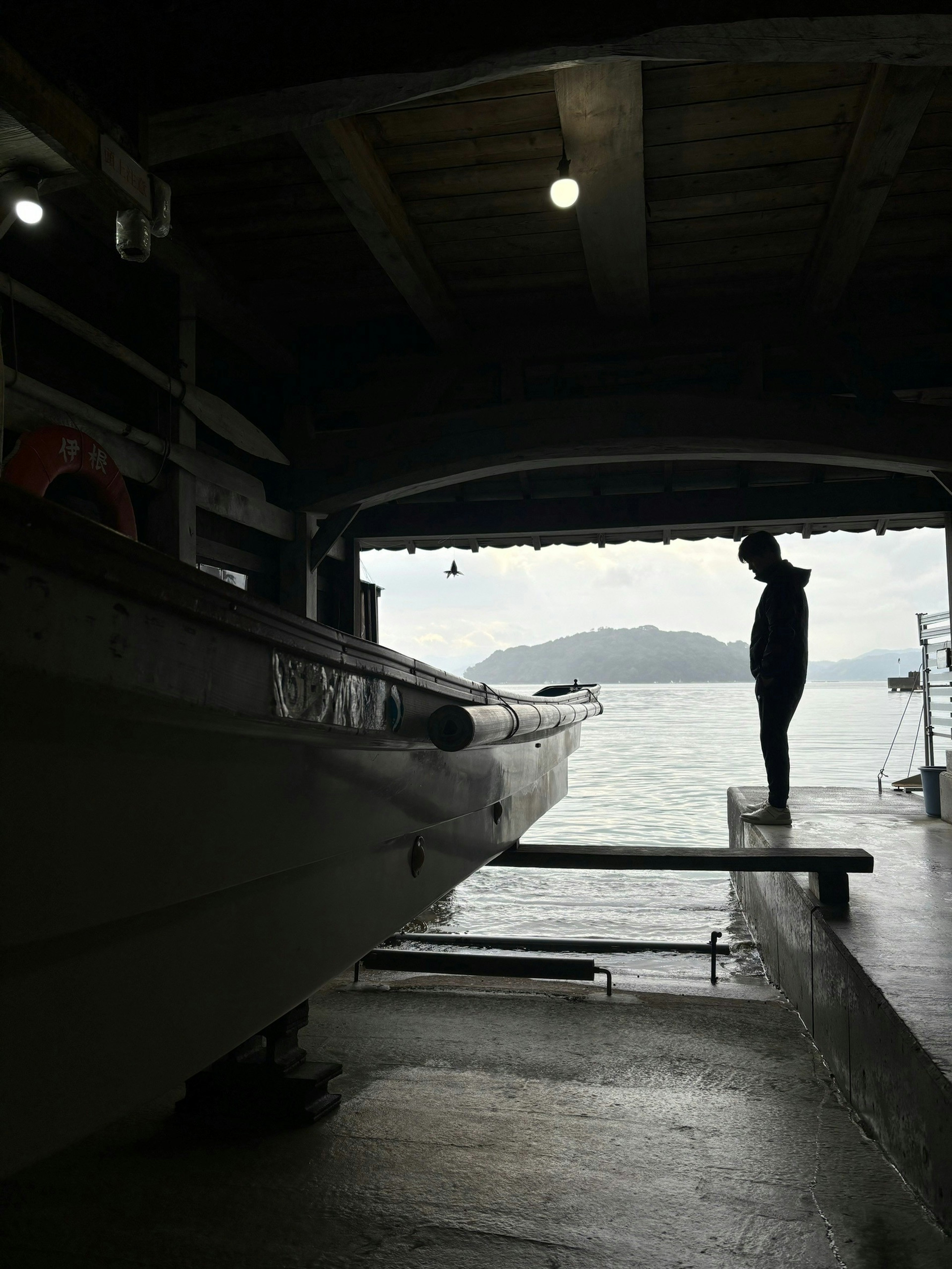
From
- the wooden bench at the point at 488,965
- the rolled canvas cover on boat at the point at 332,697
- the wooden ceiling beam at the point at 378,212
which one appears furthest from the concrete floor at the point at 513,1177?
the wooden ceiling beam at the point at 378,212

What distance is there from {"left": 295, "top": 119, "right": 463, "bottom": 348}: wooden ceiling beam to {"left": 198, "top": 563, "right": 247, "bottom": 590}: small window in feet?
6.71

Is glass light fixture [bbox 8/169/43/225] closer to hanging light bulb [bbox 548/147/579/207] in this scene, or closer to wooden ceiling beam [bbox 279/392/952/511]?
hanging light bulb [bbox 548/147/579/207]

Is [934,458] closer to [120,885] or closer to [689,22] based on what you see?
[689,22]

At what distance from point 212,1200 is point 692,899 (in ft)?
23.3

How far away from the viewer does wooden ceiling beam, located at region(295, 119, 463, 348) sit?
139 inches

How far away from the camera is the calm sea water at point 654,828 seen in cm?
787

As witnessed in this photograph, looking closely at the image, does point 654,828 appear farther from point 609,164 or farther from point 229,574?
point 609,164

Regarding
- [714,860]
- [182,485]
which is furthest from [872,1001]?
[182,485]

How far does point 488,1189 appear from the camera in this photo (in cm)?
288

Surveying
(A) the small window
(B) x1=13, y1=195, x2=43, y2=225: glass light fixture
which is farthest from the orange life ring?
(A) the small window

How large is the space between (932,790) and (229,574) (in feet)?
18.5

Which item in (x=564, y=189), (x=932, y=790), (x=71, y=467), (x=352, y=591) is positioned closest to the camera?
(x=71, y=467)

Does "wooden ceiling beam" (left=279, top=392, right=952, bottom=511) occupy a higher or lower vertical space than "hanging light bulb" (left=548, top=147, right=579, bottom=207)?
lower

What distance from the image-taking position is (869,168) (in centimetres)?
375
